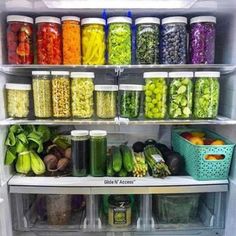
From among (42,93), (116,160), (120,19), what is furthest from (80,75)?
(116,160)

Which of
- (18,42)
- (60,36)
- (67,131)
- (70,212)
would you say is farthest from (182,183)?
(18,42)

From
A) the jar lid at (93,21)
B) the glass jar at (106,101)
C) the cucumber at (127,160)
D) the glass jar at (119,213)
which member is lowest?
the glass jar at (119,213)

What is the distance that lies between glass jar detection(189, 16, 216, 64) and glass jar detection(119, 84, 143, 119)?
0.29 metres

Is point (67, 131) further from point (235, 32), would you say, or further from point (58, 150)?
point (235, 32)

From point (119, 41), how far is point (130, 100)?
26 centimetres

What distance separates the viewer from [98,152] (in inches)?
44.1

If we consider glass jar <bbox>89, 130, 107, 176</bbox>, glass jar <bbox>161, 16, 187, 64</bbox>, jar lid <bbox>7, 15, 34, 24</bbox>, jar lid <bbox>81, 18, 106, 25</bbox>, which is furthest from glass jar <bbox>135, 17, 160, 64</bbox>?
jar lid <bbox>7, 15, 34, 24</bbox>

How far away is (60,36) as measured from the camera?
1097 mm

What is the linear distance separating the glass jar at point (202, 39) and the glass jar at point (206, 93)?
0.23 ft

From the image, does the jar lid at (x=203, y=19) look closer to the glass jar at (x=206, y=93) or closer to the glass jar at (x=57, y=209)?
the glass jar at (x=206, y=93)

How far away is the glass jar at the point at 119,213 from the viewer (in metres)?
1.14

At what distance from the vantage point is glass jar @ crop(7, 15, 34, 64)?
1.07 metres

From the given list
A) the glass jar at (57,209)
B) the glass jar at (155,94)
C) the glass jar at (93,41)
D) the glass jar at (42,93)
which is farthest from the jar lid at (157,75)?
the glass jar at (57,209)

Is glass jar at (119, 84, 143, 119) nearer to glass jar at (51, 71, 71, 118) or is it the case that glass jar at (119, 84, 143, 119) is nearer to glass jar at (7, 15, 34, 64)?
glass jar at (51, 71, 71, 118)
